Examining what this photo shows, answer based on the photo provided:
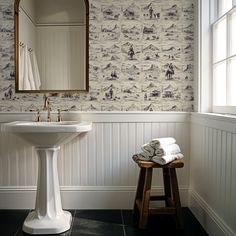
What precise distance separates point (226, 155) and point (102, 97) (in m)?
1.17

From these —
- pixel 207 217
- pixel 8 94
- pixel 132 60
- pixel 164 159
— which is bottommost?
pixel 207 217

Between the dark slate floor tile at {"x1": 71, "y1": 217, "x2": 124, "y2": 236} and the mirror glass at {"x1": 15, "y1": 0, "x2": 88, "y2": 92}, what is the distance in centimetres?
108

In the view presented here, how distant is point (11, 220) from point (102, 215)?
72 centimetres

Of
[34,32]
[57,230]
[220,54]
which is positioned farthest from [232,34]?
[57,230]

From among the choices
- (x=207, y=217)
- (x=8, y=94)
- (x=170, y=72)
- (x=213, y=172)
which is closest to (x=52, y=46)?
(x=8, y=94)

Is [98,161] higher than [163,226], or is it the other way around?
[98,161]

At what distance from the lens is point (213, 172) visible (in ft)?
6.89

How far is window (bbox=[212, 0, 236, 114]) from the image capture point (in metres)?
2.07

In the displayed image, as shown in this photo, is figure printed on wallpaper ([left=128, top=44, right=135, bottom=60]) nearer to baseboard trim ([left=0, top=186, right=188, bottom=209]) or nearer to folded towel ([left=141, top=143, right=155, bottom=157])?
folded towel ([left=141, top=143, right=155, bottom=157])

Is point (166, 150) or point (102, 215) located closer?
point (166, 150)

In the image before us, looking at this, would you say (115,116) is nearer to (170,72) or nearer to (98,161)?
(98,161)

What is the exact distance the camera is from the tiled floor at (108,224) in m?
2.19

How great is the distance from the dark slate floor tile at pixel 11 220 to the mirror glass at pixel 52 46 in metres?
1.04

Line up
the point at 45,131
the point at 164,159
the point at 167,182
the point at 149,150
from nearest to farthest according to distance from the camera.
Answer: the point at 45,131 → the point at 164,159 → the point at 149,150 → the point at 167,182
